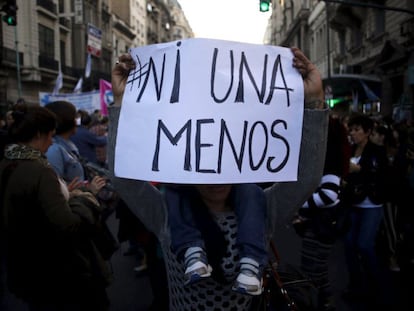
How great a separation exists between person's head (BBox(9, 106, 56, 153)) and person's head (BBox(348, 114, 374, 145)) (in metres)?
3.11

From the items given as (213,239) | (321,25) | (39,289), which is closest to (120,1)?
(39,289)

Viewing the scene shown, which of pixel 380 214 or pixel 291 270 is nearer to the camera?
pixel 291 270

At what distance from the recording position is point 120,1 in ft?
28.1

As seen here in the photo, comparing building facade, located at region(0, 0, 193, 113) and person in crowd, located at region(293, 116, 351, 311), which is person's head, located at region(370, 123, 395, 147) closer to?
person in crowd, located at region(293, 116, 351, 311)

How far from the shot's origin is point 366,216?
4.34 meters

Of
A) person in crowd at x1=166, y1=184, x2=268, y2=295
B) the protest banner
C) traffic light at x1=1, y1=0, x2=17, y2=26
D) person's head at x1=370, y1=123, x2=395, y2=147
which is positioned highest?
traffic light at x1=1, y1=0, x2=17, y2=26

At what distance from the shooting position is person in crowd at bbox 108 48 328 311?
1857 mm

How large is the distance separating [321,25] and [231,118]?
125ft

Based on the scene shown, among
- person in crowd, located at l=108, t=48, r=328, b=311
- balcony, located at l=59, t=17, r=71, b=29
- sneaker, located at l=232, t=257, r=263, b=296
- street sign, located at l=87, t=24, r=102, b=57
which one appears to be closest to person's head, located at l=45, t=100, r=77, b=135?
person in crowd, located at l=108, t=48, r=328, b=311

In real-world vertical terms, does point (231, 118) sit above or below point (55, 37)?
below

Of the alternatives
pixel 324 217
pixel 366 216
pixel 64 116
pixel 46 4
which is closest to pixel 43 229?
pixel 64 116

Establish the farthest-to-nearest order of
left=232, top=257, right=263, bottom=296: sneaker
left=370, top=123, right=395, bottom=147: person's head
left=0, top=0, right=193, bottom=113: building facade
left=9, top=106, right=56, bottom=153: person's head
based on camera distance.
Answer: left=0, top=0, right=193, bottom=113: building facade < left=370, top=123, right=395, bottom=147: person's head < left=9, top=106, right=56, bottom=153: person's head < left=232, top=257, right=263, bottom=296: sneaker

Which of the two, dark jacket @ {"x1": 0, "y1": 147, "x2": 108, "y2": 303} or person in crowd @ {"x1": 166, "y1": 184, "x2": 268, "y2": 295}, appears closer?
person in crowd @ {"x1": 166, "y1": 184, "x2": 268, "y2": 295}

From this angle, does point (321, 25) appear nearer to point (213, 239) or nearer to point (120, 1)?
point (120, 1)
